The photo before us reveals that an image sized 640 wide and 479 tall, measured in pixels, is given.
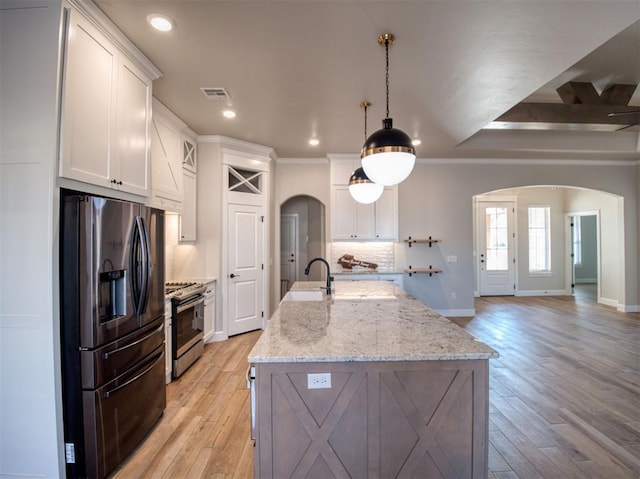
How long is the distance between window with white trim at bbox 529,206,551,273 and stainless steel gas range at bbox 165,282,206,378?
783 centimetres

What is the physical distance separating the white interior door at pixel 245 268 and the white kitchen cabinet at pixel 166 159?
0.91 metres

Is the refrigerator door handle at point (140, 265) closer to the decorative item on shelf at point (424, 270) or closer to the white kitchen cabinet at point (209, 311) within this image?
the white kitchen cabinet at point (209, 311)

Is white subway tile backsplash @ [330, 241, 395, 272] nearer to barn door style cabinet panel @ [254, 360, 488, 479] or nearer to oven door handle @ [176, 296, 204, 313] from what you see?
oven door handle @ [176, 296, 204, 313]

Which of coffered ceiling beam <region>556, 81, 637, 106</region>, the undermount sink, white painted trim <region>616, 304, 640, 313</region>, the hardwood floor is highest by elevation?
coffered ceiling beam <region>556, 81, 637, 106</region>

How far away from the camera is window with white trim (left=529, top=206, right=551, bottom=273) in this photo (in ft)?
24.8

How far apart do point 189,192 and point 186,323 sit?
1.76 m

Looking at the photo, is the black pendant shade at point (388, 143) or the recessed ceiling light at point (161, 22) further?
the recessed ceiling light at point (161, 22)

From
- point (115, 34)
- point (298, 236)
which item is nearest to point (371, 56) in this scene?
point (115, 34)

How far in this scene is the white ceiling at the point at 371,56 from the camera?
192 centimetres

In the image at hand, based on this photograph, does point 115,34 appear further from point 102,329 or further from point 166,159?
point 102,329

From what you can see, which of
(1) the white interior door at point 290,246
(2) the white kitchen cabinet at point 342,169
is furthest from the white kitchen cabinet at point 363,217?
(1) the white interior door at point 290,246

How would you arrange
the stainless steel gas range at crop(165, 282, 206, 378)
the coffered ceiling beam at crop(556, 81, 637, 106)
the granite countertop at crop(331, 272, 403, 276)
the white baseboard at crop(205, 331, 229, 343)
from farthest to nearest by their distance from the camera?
the granite countertop at crop(331, 272, 403, 276) → the white baseboard at crop(205, 331, 229, 343) → the coffered ceiling beam at crop(556, 81, 637, 106) → the stainless steel gas range at crop(165, 282, 206, 378)

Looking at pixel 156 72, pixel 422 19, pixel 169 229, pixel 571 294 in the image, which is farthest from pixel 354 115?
pixel 571 294

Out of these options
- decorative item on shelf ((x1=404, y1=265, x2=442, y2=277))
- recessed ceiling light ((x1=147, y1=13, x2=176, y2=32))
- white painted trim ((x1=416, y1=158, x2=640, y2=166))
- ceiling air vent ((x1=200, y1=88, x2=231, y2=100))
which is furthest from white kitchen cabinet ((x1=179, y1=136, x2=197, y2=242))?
white painted trim ((x1=416, y1=158, x2=640, y2=166))
